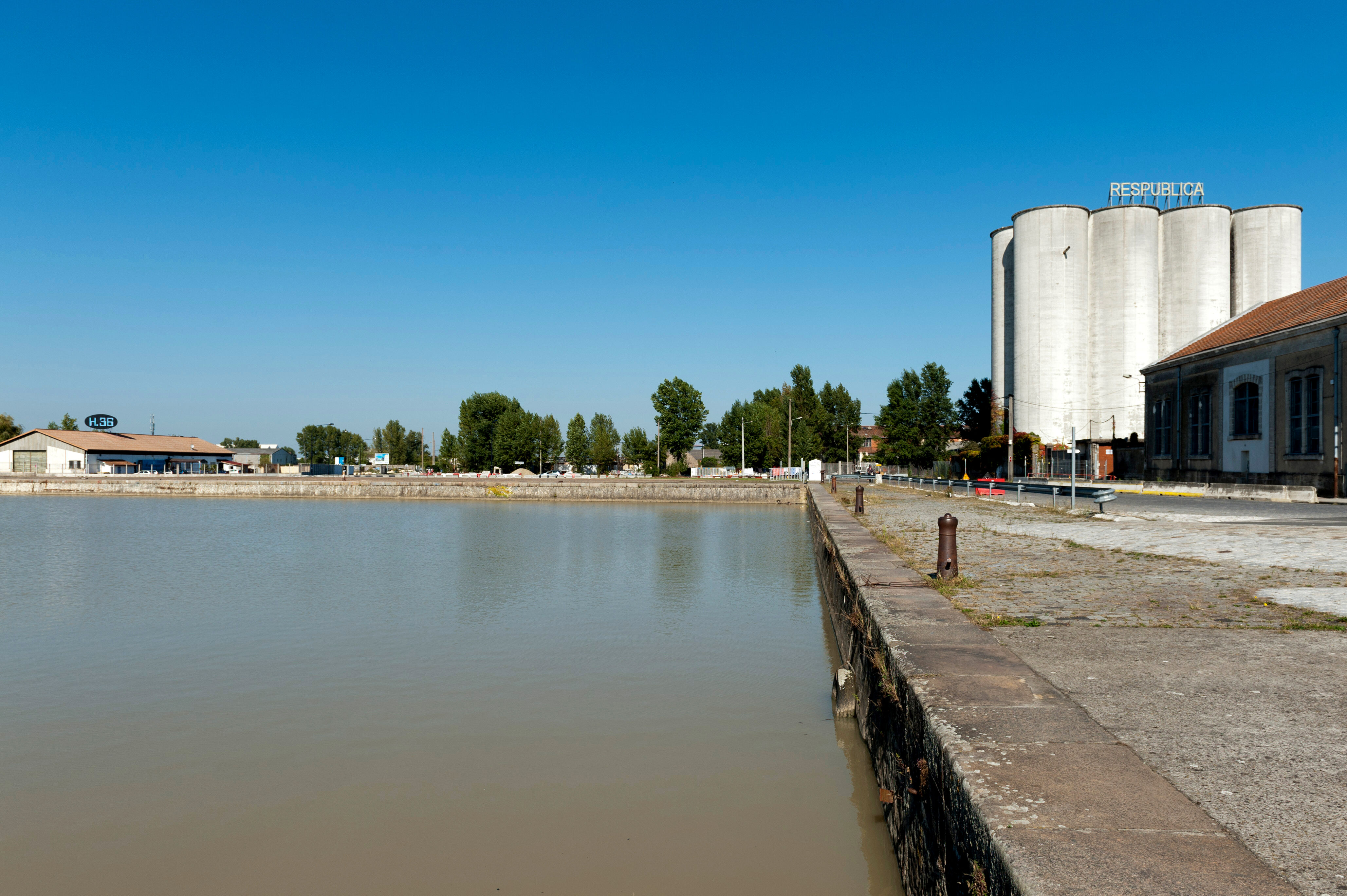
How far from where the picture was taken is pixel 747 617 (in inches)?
607

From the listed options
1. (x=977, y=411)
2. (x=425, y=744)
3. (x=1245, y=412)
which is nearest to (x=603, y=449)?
(x=977, y=411)

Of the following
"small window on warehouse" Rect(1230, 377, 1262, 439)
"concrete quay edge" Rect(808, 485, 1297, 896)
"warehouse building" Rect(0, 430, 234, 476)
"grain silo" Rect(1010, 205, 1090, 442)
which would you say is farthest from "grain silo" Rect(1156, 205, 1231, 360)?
"warehouse building" Rect(0, 430, 234, 476)

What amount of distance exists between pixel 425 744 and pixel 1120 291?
243 feet

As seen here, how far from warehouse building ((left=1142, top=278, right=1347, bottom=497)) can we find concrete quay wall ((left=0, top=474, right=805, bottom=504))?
26686 millimetres

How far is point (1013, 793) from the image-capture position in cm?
369

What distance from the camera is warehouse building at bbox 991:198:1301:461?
67.1 metres

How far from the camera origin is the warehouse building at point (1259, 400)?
114ft

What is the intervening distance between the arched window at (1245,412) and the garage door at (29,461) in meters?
113

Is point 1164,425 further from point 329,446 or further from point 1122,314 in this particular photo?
point 329,446

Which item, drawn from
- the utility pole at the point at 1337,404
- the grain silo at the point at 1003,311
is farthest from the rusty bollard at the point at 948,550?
the grain silo at the point at 1003,311

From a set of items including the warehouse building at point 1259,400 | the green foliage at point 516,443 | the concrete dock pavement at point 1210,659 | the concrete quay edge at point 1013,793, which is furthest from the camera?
the green foliage at point 516,443

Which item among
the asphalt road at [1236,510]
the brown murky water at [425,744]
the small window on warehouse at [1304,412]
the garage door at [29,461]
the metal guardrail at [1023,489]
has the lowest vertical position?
the brown murky water at [425,744]

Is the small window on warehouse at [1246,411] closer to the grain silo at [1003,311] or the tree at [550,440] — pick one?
the grain silo at [1003,311]

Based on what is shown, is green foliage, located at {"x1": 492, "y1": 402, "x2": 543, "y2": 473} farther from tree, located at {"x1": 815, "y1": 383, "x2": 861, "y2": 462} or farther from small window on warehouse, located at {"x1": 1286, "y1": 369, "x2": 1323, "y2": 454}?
small window on warehouse, located at {"x1": 1286, "y1": 369, "x2": 1323, "y2": 454}
